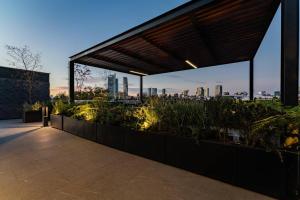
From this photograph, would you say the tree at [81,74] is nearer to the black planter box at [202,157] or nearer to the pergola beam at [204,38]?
the pergola beam at [204,38]

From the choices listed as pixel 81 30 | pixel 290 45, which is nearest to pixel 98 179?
pixel 290 45

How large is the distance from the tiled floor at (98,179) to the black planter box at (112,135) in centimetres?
25

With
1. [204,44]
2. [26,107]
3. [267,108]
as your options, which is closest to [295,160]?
[267,108]

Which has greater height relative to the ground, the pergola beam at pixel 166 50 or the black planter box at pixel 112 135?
the pergola beam at pixel 166 50

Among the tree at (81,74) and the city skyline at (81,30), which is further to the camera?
the tree at (81,74)

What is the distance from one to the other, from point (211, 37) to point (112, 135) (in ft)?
12.8

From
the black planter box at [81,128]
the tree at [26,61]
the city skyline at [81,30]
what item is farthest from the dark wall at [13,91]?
the black planter box at [81,128]

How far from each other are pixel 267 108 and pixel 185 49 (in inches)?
160

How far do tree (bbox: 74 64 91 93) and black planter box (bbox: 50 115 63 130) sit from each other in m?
5.63

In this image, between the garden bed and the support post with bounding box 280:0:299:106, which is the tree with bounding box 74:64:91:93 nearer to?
the garden bed

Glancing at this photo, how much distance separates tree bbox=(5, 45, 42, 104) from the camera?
909 centimetres

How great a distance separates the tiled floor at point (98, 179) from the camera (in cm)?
189

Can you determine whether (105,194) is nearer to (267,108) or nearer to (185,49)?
(267,108)

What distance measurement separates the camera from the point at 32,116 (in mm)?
7984
